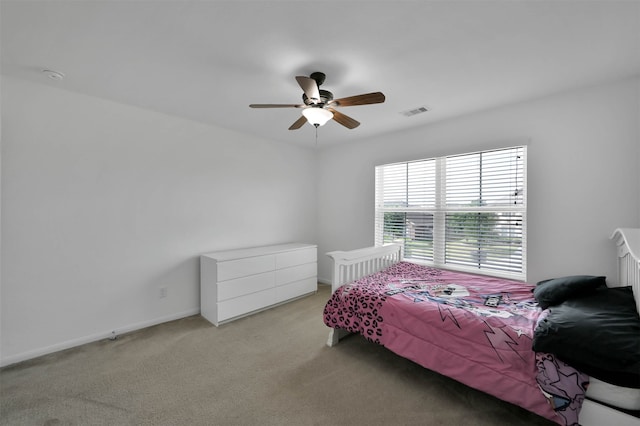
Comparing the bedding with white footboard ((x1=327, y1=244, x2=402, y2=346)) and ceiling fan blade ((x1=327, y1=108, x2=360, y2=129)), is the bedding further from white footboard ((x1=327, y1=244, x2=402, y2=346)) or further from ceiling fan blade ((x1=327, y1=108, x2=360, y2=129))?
ceiling fan blade ((x1=327, y1=108, x2=360, y2=129))

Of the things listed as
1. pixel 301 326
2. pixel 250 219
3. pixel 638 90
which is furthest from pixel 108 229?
pixel 638 90

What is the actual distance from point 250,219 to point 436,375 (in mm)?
2894

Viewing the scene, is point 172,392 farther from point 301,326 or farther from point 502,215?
point 502,215

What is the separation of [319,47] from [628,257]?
2753 millimetres

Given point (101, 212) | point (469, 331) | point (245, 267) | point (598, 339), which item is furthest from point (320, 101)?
point (101, 212)

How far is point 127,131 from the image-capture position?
2.79 meters

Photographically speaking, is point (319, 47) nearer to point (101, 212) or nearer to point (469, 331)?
point (469, 331)

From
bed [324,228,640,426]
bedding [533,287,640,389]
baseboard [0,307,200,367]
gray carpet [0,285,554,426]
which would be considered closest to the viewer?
bedding [533,287,640,389]

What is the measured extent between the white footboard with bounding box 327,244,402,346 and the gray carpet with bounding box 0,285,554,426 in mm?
500

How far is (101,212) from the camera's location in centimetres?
264

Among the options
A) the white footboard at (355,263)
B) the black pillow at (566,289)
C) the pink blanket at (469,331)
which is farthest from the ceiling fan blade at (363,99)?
the black pillow at (566,289)

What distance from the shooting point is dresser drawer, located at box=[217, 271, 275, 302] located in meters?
3.01

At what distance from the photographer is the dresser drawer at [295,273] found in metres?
3.59

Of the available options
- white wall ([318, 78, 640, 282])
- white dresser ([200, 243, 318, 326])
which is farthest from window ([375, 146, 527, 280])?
white dresser ([200, 243, 318, 326])
